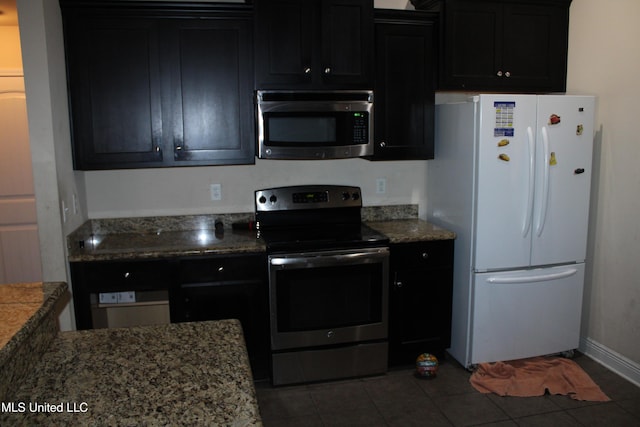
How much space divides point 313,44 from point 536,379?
2.38 metres

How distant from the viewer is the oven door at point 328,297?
310 cm

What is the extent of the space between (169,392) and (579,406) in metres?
2.50

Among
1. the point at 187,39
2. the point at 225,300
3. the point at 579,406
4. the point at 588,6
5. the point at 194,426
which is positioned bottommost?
the point at 579,406

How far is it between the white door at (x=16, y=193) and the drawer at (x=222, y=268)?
2.18 meters

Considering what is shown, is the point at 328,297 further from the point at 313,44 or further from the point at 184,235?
the point at 313,44

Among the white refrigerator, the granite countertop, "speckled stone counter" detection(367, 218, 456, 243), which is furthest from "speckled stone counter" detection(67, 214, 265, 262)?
the white refrigerator

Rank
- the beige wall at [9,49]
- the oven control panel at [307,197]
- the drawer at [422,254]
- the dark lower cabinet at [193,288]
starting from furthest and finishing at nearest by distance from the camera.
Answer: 1. the beige wall at [9,49]
2. the oven control panel at [307,197]
3. the drawer at [422,254]
4. the dark lower cabinet at [193,288]

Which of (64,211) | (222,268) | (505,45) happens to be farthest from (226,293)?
(505,45)

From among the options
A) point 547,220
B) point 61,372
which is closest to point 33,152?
point 61,372

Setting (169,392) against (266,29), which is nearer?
(169,392)

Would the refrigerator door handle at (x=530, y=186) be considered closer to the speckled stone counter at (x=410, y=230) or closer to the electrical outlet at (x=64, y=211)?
the speckled stone counter at (x=410, y=230)

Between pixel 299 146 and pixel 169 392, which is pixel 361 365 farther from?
pixel 169 392

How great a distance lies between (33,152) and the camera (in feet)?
9.02

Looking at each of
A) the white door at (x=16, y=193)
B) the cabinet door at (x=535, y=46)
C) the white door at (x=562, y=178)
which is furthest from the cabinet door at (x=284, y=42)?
the white door at (x=16, y=193)
